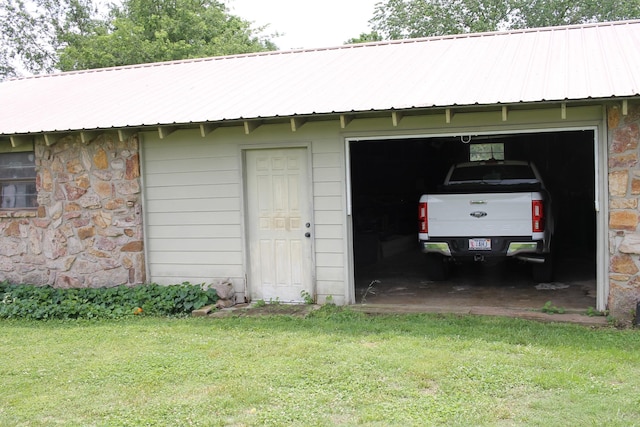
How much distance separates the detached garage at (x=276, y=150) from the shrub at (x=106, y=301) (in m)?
0.41

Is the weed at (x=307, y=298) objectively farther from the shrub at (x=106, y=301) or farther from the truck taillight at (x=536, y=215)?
the truck taillight at (x=536, y=215)

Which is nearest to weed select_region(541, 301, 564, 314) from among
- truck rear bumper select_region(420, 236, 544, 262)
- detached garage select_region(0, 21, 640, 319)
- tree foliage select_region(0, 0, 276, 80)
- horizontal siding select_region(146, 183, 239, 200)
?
detached garage select_region(0, 21, 640, 319)

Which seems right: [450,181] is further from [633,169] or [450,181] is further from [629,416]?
[629,416]

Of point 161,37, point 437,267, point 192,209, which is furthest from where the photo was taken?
point 161,37

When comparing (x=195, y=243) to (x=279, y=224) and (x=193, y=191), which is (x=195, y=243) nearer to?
(x=193, y=191)

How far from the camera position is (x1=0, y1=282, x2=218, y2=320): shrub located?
828 cm

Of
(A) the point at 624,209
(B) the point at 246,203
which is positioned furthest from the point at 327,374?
(A) the point at 624,209

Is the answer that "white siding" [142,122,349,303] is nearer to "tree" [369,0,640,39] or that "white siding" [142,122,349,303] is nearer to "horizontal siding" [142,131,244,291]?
"horizontal siding" [142,131,244,291]

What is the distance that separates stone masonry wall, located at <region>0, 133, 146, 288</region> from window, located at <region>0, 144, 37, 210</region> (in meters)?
0.22

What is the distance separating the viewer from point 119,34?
2456cm

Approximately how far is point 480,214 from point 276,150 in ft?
9.89

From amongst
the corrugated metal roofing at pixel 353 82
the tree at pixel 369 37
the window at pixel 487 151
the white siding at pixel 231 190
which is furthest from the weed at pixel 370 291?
the tree at pixel 369 37

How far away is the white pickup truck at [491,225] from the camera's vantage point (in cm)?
874

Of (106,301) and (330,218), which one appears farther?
(106,301)
